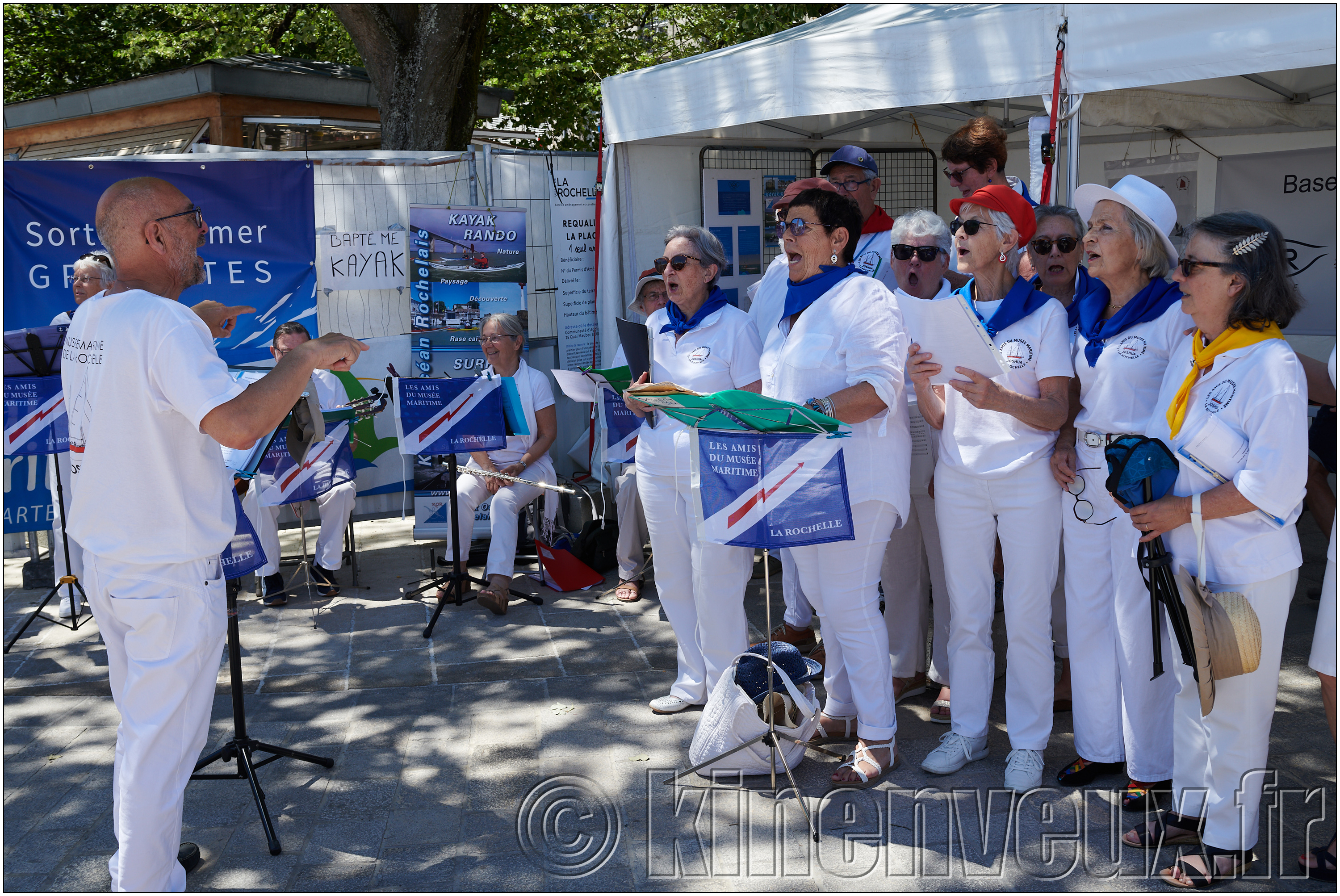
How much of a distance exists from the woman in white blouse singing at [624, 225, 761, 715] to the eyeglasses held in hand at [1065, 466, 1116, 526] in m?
1.25

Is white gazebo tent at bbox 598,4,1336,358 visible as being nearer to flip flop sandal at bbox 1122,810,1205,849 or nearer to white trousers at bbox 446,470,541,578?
white trousers at bbox 446,470,541,578

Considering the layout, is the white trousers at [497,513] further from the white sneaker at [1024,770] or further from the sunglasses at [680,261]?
the white sneaker at [1024,770]

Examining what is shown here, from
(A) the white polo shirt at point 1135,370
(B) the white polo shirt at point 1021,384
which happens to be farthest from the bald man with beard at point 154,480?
(A) the white polo shirt at point 1135,370

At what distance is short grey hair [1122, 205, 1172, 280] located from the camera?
11.1 ft

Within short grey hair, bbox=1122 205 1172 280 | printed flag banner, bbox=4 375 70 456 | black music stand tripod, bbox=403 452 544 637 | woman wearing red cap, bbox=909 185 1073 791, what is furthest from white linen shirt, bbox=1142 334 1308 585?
printed flag banner, bbox=4 375 70 456

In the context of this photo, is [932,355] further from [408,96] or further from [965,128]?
[408,96]

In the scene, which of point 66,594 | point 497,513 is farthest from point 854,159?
point 66,594

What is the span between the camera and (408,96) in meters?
8.53

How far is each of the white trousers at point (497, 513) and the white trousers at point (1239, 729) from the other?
4.05m

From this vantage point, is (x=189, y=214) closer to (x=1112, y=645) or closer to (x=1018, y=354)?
(x=1018, y=354)

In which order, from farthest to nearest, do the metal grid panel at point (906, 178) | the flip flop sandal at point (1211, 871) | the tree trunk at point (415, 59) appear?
the tree trunk at point (415, 59) < the metal grid panel at point (906, 178) < the flip flop sandal at point (1211, 871)

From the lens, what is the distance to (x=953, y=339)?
3537mm

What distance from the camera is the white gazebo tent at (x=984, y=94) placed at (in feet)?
13.2

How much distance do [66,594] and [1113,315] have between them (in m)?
5.95
